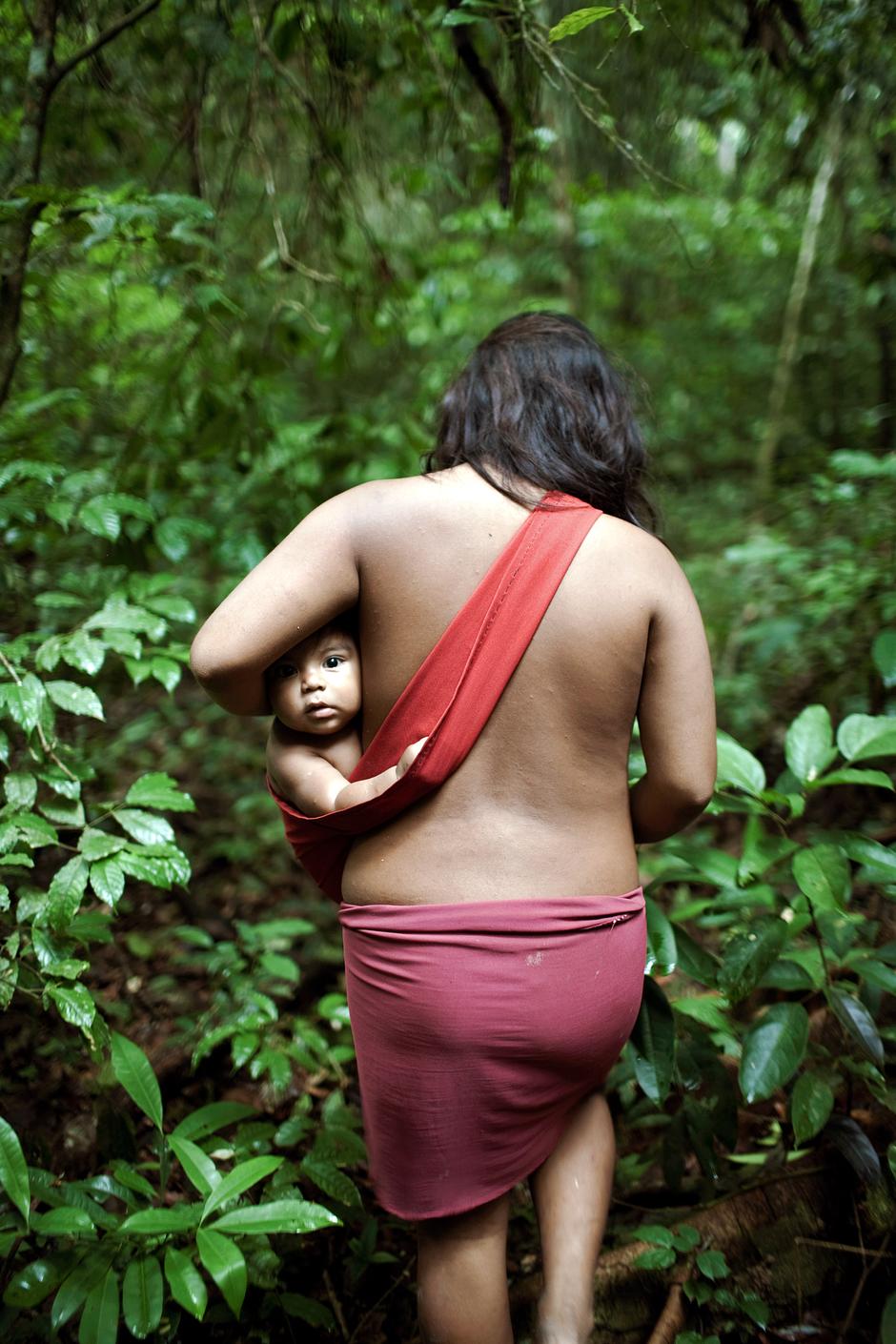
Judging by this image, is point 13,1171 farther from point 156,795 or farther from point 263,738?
point 263,738

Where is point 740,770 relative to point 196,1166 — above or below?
above

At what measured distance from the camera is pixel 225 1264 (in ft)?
4.99

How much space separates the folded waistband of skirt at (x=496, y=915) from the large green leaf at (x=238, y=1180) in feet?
1.89

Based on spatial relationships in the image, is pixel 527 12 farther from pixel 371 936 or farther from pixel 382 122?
pixel 382 122

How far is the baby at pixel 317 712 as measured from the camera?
1573 millimetres

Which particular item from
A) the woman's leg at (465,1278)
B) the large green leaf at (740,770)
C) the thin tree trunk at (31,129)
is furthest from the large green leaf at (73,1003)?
the thin tree trunk at (31,129)

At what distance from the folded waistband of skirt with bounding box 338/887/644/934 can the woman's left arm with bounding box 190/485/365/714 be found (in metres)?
0.48

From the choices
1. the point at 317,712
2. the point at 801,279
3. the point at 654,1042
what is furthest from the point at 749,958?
the point at 801,279

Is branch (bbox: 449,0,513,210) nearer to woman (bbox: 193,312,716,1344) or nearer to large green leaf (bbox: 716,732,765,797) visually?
woman (bbox: 193,312,716,1344)

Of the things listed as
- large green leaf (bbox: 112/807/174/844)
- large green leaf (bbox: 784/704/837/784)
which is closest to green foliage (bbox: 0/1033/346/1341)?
large green leaf (bbox: 112/807/174/844)

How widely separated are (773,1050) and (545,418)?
4.35 feet

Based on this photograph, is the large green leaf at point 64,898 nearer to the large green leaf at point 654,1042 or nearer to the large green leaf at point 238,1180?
the large green leaf at point 238,1180

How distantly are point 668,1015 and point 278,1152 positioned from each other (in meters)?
1.20

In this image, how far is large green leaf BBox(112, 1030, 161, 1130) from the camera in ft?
5.96
